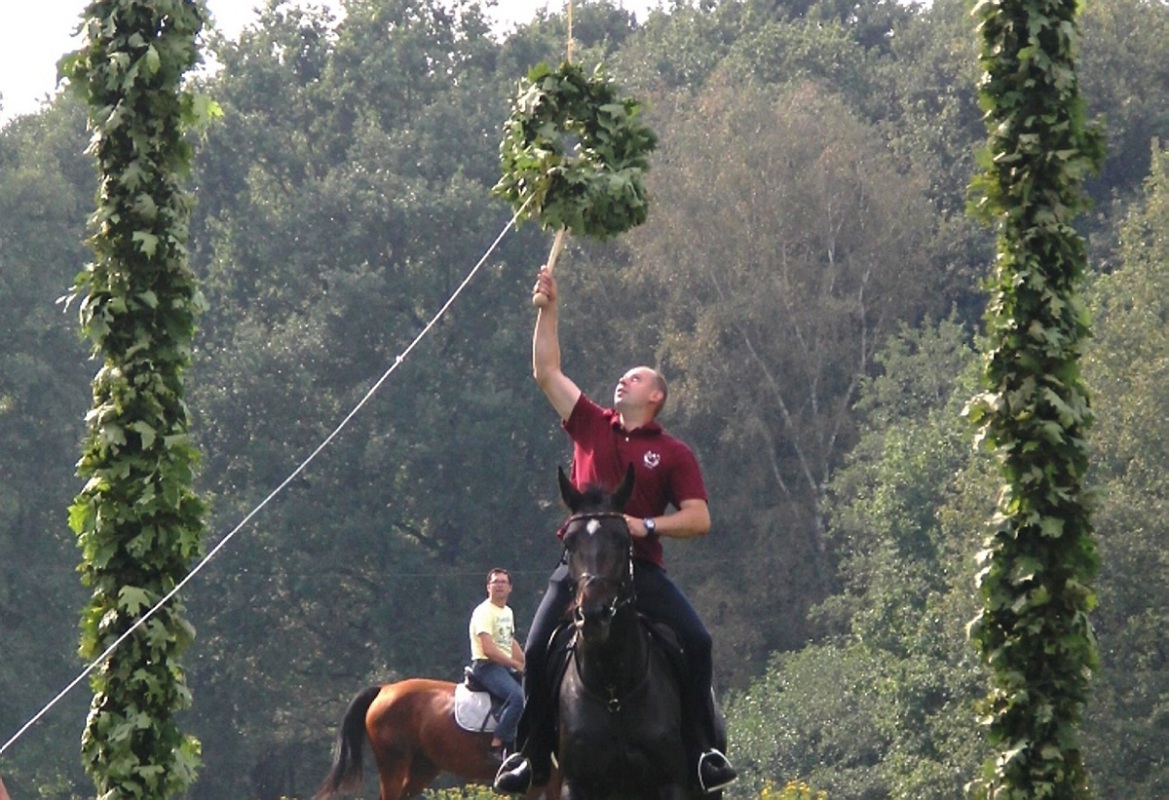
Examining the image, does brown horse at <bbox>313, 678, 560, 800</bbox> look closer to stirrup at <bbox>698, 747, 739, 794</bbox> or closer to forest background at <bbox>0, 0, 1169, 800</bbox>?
stirrup at <bbox>698, 747, 739, 794</bbox>

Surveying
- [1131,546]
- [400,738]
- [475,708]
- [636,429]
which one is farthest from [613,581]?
[1131,546]

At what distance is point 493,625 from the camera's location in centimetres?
2092

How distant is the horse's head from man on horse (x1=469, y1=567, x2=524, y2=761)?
335 inches

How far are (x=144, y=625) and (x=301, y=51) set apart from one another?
47.9 meters

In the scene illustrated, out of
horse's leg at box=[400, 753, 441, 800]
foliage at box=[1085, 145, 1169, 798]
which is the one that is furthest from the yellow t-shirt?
foliage at box=[1085, 145, 1169, 798]

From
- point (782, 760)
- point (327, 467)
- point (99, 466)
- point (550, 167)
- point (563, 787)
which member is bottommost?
point (782, 760)

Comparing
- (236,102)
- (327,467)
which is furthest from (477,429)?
(236,102)

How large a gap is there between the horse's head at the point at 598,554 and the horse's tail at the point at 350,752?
1193cm

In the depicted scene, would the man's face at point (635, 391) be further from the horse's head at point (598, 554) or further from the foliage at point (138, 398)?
the foliage at point (138, 398)

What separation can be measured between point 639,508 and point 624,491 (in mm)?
462

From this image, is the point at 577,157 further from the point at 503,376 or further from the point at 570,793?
the point at 503,376

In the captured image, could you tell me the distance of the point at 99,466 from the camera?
40.8 feet

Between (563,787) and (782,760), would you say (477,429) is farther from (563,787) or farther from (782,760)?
(563,787)

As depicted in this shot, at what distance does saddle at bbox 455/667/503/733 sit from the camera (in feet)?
72.4
